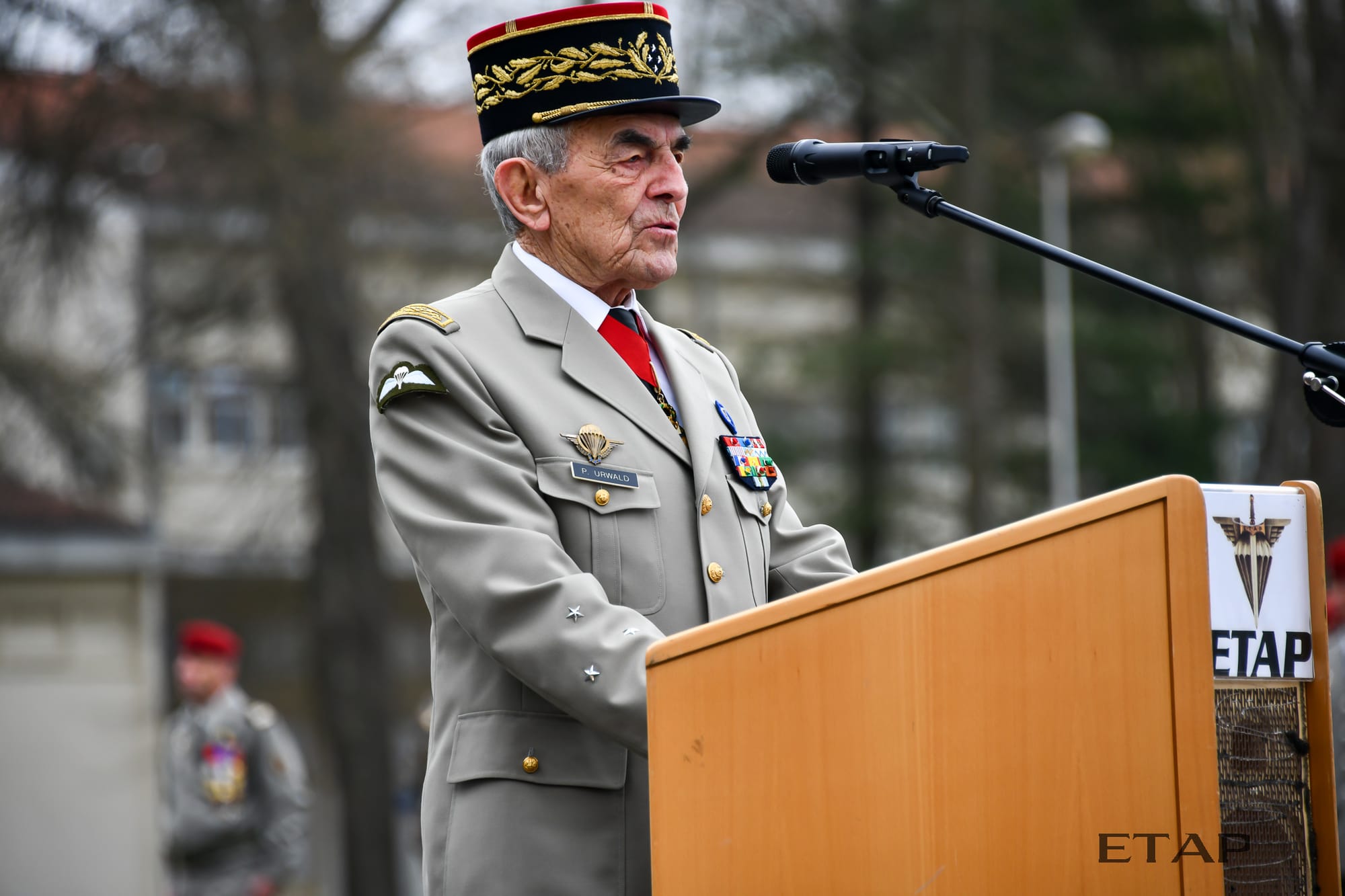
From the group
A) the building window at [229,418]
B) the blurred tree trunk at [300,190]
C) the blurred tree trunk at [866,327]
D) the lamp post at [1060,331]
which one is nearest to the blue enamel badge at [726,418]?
the blurred tree trunk at [300,190]

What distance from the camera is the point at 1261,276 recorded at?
18500mm

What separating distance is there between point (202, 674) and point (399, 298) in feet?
19.4

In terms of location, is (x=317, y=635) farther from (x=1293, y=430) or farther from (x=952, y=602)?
(x=952, y=602)

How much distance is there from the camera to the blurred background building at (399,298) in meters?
12.6

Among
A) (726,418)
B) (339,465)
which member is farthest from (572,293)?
(339,465)

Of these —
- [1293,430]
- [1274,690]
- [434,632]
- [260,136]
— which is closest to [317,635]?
[260,136]

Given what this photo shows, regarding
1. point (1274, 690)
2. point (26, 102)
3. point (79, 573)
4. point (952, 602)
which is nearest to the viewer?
point (952, 602)

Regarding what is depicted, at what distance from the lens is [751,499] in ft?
8.95

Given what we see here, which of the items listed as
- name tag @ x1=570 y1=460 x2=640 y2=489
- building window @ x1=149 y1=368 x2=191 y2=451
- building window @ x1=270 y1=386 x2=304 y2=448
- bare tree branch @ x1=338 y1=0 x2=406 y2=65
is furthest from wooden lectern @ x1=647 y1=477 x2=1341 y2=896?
building window @ x1=149 y1=368 x2=191 y2=451

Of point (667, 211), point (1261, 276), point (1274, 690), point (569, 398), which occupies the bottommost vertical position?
point (1274, 690)

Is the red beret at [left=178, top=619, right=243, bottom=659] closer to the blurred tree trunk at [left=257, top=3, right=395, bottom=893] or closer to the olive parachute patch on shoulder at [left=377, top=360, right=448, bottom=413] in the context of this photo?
the blurred tree trunk at [left=257, top=3, right=395, bottom=893]

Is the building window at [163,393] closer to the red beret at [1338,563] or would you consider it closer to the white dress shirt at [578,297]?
the red beret at [1338,563]

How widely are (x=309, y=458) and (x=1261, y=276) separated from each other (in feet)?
37.4

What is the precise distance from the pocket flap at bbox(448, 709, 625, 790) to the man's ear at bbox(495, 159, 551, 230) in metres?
0.88
